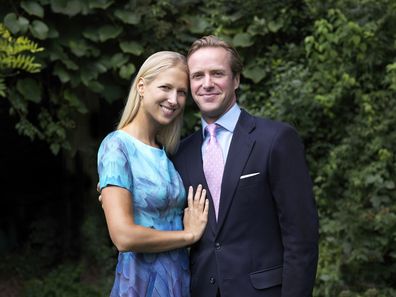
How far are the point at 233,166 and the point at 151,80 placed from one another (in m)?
0.50

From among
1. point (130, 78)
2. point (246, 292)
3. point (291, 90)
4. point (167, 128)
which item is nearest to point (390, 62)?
point (291, 90)

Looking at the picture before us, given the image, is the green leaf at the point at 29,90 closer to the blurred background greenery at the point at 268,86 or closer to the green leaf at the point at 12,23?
the blurred background greenery at the point at 268,86

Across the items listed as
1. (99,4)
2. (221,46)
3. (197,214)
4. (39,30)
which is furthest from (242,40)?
(197,214)

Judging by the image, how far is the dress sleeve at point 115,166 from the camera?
2711mm

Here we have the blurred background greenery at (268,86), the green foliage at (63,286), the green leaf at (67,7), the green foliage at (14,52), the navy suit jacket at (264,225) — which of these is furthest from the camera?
the green foliage at (63,286)

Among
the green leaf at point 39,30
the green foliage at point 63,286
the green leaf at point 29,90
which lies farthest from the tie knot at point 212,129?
the green foliage at point 63,286

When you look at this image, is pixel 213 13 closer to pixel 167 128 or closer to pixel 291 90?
pixel 291 90

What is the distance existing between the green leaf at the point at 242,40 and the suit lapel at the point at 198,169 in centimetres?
253

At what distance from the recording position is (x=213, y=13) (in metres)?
5.55

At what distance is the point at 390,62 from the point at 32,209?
4.28 meters

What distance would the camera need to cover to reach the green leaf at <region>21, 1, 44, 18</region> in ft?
17.1

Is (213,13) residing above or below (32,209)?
above

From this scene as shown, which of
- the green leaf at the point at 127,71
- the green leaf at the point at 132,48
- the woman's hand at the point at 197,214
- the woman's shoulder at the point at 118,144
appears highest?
the green leaf at the point at 132,48

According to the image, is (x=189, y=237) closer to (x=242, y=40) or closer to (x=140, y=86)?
(x=140, y=86)
